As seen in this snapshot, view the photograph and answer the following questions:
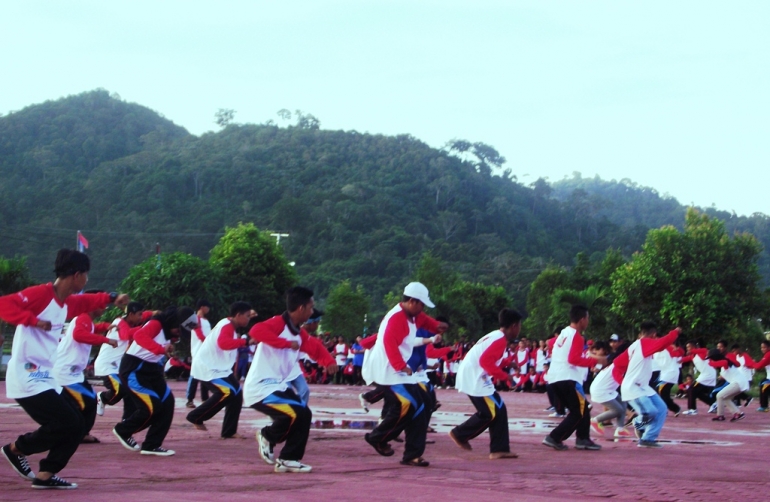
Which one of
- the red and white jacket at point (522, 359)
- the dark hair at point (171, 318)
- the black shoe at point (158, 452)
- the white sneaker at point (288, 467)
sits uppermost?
the dark hair at point (171, 318)

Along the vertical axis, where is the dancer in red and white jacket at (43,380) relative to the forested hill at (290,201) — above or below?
below

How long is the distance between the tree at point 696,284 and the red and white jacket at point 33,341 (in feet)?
97.2

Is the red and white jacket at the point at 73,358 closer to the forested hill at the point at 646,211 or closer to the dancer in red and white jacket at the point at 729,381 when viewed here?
the dancer in red and white jacket at the point at 729,381

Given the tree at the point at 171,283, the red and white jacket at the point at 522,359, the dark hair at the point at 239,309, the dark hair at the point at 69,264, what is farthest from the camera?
the tree at the point at 171,283

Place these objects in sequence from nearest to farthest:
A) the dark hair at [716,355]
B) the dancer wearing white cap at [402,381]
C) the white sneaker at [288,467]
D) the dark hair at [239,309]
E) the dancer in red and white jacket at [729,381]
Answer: the white sneaker at [288,467] → the dancer wearing white cap at [402,381] → the dark hair at [239,309] → the dancer in red and white jacket at [729,381] → the dark hair at [716,355]

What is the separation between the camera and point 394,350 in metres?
9.38

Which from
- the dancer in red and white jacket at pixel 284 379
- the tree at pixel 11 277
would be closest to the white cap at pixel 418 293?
the dancer in red and white jacket at pixel 284 379

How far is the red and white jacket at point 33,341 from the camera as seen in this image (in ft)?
23.2

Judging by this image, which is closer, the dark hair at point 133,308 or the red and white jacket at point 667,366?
the dark hair at point 133,308

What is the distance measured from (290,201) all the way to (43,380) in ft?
276

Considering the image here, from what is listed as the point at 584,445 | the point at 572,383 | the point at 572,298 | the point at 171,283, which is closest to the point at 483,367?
the point at 572,383

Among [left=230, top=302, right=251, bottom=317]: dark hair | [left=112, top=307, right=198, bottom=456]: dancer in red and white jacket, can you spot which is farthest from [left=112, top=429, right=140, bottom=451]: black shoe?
[left=230, top=302, right=251, bottom=317]: dark hair

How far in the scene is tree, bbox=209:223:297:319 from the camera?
5106cm

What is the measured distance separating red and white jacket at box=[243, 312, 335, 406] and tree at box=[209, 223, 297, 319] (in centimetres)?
4114
